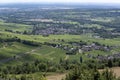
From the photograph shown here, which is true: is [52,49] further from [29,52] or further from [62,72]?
[62,72]

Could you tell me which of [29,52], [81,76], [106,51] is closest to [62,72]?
[81,76]

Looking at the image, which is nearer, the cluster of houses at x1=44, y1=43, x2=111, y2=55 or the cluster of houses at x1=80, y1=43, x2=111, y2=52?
the cluster of houses at x1=44, y1=43, x2=111, y2=55

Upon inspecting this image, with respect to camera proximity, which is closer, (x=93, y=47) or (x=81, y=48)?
(x=81, y=48)

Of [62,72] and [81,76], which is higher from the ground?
[81,76]

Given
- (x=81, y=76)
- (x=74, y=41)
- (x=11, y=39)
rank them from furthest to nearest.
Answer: (x=74, y=41) → (x=11, y=39) → (x=81, y=76)

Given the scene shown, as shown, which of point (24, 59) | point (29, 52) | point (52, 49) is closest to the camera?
point (24, 59)

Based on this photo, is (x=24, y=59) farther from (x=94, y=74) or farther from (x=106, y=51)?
(x=94, y=74)

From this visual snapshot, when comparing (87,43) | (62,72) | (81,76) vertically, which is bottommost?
(87,43)

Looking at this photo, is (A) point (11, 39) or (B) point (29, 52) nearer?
(B) point (29, 52)

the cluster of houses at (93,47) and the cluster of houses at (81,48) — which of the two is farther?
the cluster of houses at (93,47)

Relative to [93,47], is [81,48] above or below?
below
